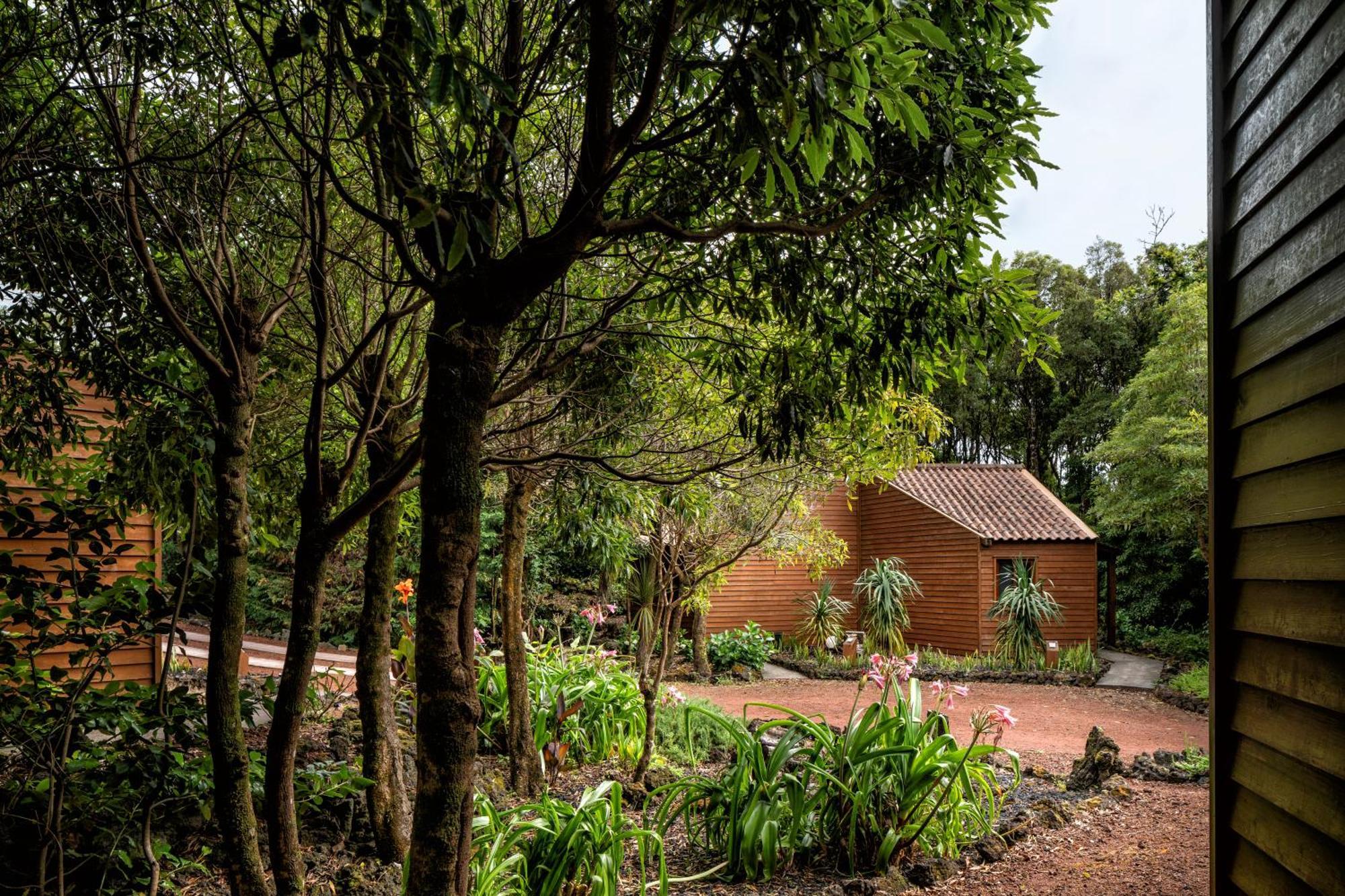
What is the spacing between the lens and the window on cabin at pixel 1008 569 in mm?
17469

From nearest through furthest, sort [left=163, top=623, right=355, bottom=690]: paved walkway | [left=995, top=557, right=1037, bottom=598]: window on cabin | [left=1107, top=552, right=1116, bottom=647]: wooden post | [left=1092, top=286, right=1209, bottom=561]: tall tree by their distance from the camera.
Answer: [left=163, top=623, right=355, bottom=690]: paved walkway → [left=1092, top=286, right=1209, bottom=561]: tall tree → [left=995, top=557, right=1037, bottom=598]: window on cabin → [left=1107, top=552, right=1116, bottom=647]: wooden post

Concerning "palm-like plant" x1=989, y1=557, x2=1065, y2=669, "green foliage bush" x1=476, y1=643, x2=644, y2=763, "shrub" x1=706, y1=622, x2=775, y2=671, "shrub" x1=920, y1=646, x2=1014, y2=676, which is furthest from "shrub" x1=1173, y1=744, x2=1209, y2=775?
"shrub" x1=706, y1=622, x2=775, y2=671

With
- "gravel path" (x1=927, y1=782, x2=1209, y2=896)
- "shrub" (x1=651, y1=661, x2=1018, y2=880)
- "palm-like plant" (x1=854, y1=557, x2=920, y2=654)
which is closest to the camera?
"gravel path" (x1=927, y1=782, x2=1209, y2=896)

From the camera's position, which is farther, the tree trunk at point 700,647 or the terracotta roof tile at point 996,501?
the terracotta roof tile at point 996,501

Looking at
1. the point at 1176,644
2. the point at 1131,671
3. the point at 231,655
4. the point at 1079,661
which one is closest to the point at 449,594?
the point at 231,655

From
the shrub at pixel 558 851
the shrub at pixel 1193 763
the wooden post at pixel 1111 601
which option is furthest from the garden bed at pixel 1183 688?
the shrub at pixel 558 851

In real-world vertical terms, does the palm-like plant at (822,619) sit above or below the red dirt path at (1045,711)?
above

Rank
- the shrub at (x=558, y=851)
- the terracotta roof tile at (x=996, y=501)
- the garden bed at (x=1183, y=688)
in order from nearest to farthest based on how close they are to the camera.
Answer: the shrub at (x=558, y=851) → the garden bed at (x=1183, y=688) → the terracotta roof tile at (x=996, y=501)

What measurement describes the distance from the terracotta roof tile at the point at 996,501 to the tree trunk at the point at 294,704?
15.5 meters

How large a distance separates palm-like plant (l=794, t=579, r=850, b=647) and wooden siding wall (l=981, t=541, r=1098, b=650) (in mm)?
2883

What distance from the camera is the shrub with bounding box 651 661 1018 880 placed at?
4551 mm

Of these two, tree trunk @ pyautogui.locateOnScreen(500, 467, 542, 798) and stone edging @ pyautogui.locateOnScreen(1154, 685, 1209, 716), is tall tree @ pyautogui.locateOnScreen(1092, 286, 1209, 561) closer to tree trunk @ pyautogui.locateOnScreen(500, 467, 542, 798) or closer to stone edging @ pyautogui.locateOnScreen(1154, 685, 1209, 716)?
stone edging @ pyautogui.locateOnScreen(1154, 685, 1209, 716)

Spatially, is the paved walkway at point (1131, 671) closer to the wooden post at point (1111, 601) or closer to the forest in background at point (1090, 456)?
the wooden post at point (1111, 601)

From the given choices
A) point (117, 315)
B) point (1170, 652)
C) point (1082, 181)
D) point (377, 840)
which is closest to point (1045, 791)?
point (377, 840)
